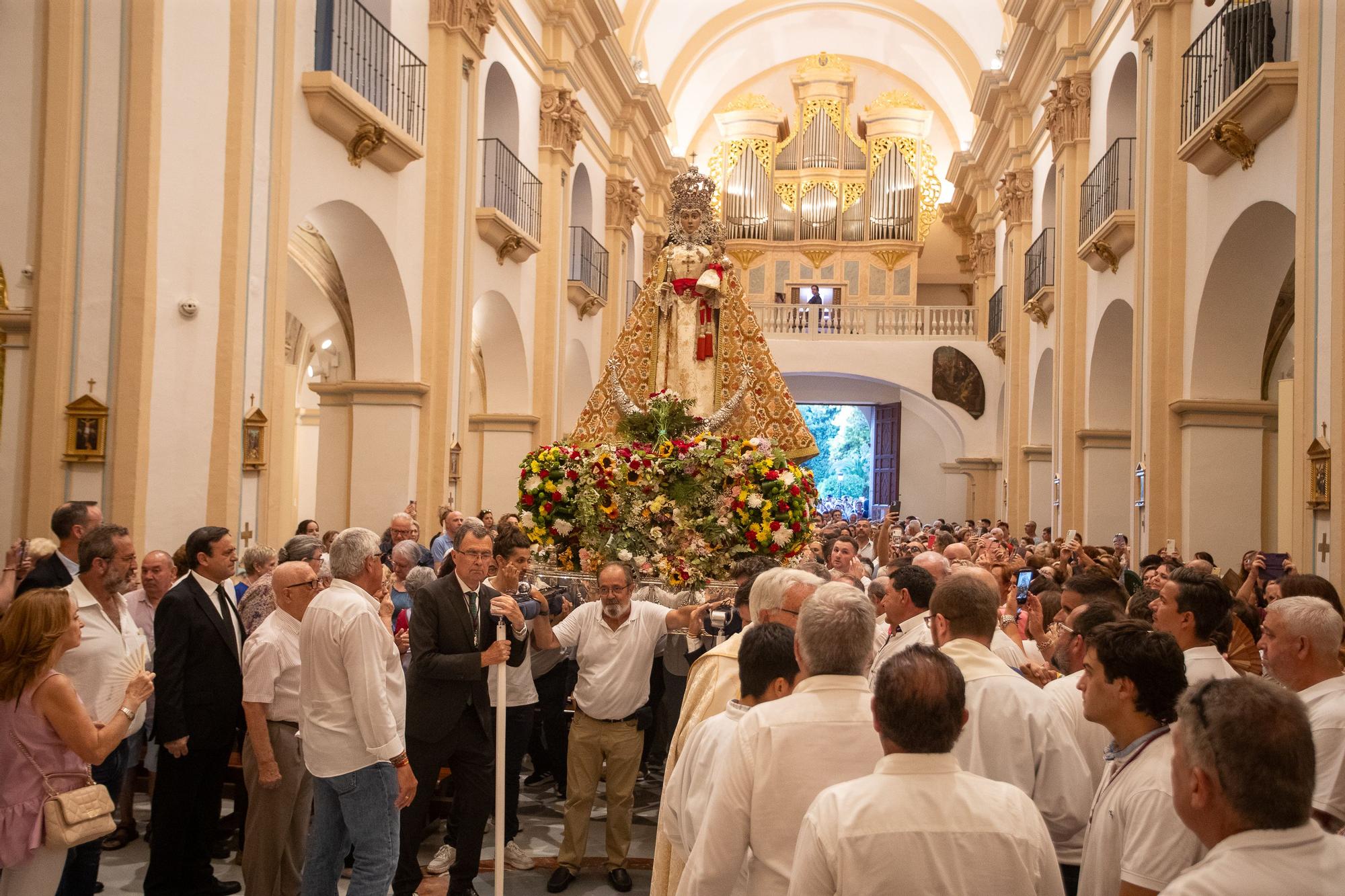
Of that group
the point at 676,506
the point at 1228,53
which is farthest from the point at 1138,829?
the point at 1228,53

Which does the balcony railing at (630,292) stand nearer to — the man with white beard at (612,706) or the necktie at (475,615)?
the man with white beard at (612,706)

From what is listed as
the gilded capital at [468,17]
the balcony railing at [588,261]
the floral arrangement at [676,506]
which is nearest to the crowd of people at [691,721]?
the floral arrangement at [676,506]

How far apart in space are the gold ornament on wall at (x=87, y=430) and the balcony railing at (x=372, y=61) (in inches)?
158

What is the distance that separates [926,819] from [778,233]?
27.1m

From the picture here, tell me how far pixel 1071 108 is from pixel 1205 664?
14.1 m

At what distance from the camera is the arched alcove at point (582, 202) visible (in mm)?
20484

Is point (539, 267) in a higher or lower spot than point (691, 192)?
higher

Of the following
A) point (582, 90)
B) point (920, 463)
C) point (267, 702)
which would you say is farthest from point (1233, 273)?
point (920, 463)

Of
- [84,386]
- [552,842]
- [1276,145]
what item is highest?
[1276,145]

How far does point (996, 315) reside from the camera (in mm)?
24312

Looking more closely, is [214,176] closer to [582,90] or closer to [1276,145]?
[1276,145]

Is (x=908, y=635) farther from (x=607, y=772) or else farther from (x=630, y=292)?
(x=630, y=292)

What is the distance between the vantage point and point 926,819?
2422 mm

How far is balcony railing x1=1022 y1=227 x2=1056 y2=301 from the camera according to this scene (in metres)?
18.2
